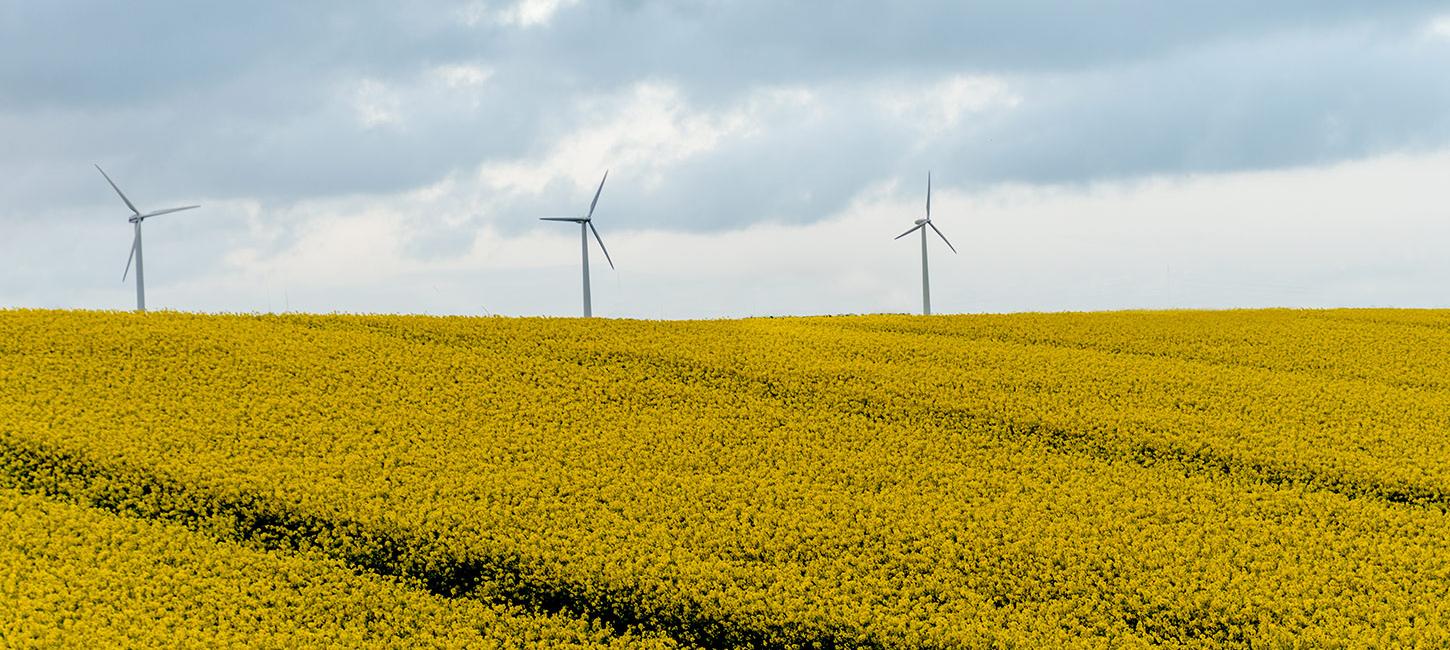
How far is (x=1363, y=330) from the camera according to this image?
114ft

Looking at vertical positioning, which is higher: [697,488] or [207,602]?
[697,488]

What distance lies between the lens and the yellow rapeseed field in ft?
51.0

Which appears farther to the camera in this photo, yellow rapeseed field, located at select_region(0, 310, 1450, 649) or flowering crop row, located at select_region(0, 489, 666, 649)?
yellow rapeseed field, located at select_region(0, 310, 1450, 649)

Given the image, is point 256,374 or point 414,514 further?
point 256,374

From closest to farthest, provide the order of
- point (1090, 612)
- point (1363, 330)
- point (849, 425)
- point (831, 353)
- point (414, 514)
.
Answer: point (1090, 612), point (414, 514), point (849, 425), point (831, 353), point (1363, 330)

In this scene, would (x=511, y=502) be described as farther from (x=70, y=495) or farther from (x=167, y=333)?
(x=167, y=333)

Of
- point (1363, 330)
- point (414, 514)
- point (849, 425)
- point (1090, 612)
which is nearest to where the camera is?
point (1090, 612)

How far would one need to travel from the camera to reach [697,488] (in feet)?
62.4

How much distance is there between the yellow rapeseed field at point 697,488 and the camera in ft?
51.0

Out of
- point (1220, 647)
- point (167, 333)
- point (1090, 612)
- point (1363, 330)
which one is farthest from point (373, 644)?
point (1363, 330)

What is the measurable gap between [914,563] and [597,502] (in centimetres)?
482

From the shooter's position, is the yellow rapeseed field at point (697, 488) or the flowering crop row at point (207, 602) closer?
the flowering crop row at point (207, 602)

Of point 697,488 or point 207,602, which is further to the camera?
point 697,488

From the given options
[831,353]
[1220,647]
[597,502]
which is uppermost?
[831,353]
